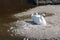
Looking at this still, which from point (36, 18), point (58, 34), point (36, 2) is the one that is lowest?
point (58, 34)

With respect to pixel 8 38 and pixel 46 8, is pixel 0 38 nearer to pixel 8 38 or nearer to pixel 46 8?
pixel 8 38

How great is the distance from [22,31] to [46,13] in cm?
436

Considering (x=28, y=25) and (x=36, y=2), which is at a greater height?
(x=36, y=2)

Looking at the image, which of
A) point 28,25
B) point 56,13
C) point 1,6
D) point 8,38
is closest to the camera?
point 8,38

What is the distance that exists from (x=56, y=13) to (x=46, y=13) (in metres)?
0.65

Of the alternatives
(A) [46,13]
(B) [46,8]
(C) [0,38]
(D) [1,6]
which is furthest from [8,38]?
(D) [1,6]

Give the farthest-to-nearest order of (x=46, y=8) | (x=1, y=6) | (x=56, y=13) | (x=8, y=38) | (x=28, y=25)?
(x=1, y=6), (x=46, y=8), (x=56, y=13), (x=28, y=25), (x=8, y=38)

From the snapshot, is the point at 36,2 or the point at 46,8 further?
the point at 36,2

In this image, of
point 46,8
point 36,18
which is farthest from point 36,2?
point 36,18

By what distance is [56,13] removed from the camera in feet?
48.9

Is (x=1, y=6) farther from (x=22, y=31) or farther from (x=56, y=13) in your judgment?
(x=22, y=31)

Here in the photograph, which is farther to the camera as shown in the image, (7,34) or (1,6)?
(1,6)

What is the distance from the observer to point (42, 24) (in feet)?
39.0

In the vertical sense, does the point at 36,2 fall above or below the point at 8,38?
above
